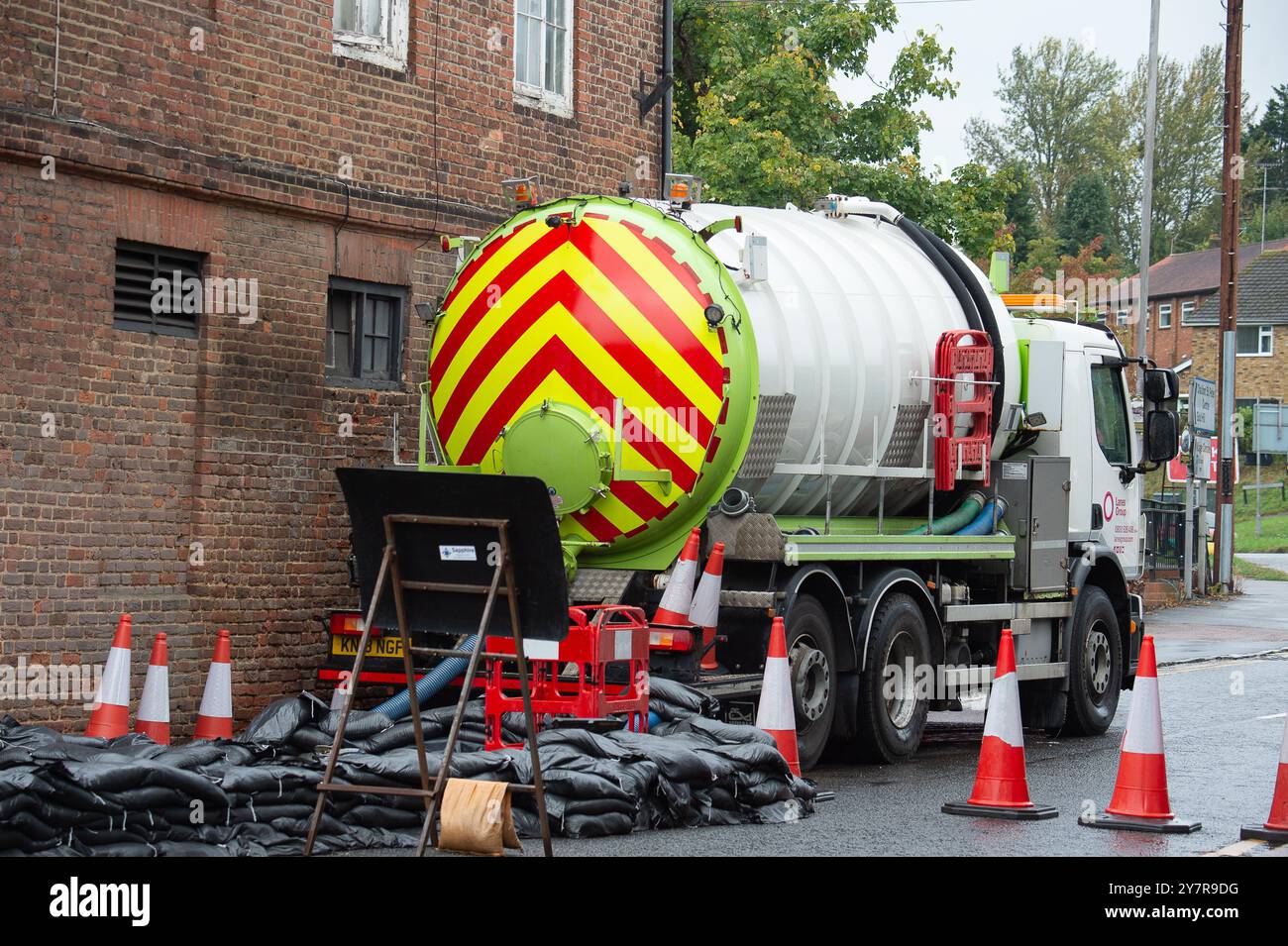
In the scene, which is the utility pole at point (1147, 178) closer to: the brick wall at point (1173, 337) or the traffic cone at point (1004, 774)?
the traffic cone at point (1004, 774)

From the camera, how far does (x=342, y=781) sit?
851 cm

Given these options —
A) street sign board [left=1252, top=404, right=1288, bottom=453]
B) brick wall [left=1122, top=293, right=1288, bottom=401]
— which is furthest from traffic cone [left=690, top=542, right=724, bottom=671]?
brick wall [left=1122, top=293, right=1288, bottom=401]

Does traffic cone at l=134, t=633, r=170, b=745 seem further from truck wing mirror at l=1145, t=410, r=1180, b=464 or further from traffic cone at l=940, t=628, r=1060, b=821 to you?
truck wing mirror at l=1145, t=410, r=1180, b=464

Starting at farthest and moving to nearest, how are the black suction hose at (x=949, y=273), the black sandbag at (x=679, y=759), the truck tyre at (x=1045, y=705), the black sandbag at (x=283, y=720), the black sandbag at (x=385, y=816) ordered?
the truck tyre at (x=1045, y=705) → the black suction hose at (x=949, y=273) → the black sandbag at (x=283, y=720) → the black sandbag at (x=679, y=759) → the black sandbag at (x=385, y=816)

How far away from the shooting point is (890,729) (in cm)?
1238

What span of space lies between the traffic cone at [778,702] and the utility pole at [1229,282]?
78.3ft

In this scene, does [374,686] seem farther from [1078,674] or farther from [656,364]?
[1078,674]

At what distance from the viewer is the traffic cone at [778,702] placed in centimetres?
1030

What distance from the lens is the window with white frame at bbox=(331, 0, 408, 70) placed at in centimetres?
1356

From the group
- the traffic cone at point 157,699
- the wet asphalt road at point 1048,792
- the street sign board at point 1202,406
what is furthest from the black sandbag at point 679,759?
the street sign board at point 1202,406

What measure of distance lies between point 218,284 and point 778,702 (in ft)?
15.7

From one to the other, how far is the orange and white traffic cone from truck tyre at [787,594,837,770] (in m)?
2.33
